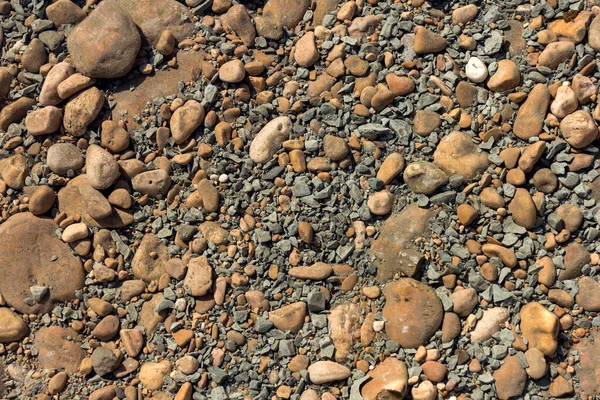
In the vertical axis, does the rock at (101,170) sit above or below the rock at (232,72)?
below

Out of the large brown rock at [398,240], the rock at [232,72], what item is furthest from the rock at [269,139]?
the large brown rock at [398,240]

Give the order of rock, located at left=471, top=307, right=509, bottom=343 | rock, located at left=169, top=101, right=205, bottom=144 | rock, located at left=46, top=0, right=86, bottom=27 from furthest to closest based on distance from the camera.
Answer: rock, located at left=46, top=0, right=86, bottom=27
rock, located at left=169, top=101, right=205, bottom=144
rock, located at left=471, top=307, right=509, bottom=343

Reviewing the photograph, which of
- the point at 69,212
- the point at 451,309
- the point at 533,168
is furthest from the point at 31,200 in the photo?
the point at 533,168

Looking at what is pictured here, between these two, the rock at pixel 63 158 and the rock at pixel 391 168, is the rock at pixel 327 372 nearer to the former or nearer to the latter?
the rock at pixel 391 168

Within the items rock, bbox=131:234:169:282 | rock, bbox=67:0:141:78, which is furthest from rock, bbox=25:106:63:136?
rock, bbox=131:234:169:282

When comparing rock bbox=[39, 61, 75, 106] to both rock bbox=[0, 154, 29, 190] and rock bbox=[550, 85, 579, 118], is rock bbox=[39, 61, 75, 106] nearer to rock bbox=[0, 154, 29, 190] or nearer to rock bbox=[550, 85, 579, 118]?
rock bbox=[0, 154, 29, 190]

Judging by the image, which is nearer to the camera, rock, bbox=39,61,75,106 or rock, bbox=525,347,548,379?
rock, bbox=525,347,548,379

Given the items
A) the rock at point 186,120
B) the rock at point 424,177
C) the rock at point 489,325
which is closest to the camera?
the rock at point 489,325
